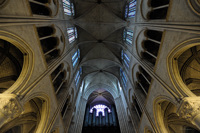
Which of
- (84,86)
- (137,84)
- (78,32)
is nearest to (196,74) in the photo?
(137,84)

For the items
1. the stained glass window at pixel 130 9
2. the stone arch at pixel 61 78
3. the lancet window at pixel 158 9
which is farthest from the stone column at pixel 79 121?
the stained glass window at pixel 130 9

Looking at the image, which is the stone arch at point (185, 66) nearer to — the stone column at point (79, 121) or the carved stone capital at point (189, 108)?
the carved stone capital at point (189, 108)

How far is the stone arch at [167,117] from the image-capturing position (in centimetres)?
586

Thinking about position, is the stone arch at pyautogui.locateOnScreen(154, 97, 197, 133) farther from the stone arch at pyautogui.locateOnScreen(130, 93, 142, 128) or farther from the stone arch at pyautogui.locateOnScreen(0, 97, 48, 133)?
the stone arch at pyautogui.locateOnScreen(0, 97, 48, 133)

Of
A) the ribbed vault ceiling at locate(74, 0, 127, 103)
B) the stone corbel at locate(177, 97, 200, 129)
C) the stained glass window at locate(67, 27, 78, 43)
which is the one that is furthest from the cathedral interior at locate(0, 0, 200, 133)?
the stained glass window at locate(67, 27, 78, 43)

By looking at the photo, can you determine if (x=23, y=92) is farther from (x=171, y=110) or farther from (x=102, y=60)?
(x=102, y=60)

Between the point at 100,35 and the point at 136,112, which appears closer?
the point at 136,112

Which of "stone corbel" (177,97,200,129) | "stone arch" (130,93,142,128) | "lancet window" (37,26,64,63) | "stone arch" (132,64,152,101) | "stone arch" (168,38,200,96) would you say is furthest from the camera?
"stone arch" (130,93,142,128)

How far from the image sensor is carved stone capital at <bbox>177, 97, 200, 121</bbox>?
3.23 meters

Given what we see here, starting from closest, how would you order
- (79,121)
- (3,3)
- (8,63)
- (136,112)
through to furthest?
(3,3) → (8,63) → (136,112) → (79,121)

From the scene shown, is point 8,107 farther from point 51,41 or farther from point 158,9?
point 158,9

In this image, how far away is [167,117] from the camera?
7668 millimetres

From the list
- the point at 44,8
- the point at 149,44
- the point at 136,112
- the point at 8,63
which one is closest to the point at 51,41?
the point at 44,8

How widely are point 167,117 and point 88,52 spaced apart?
11831 millimetres
